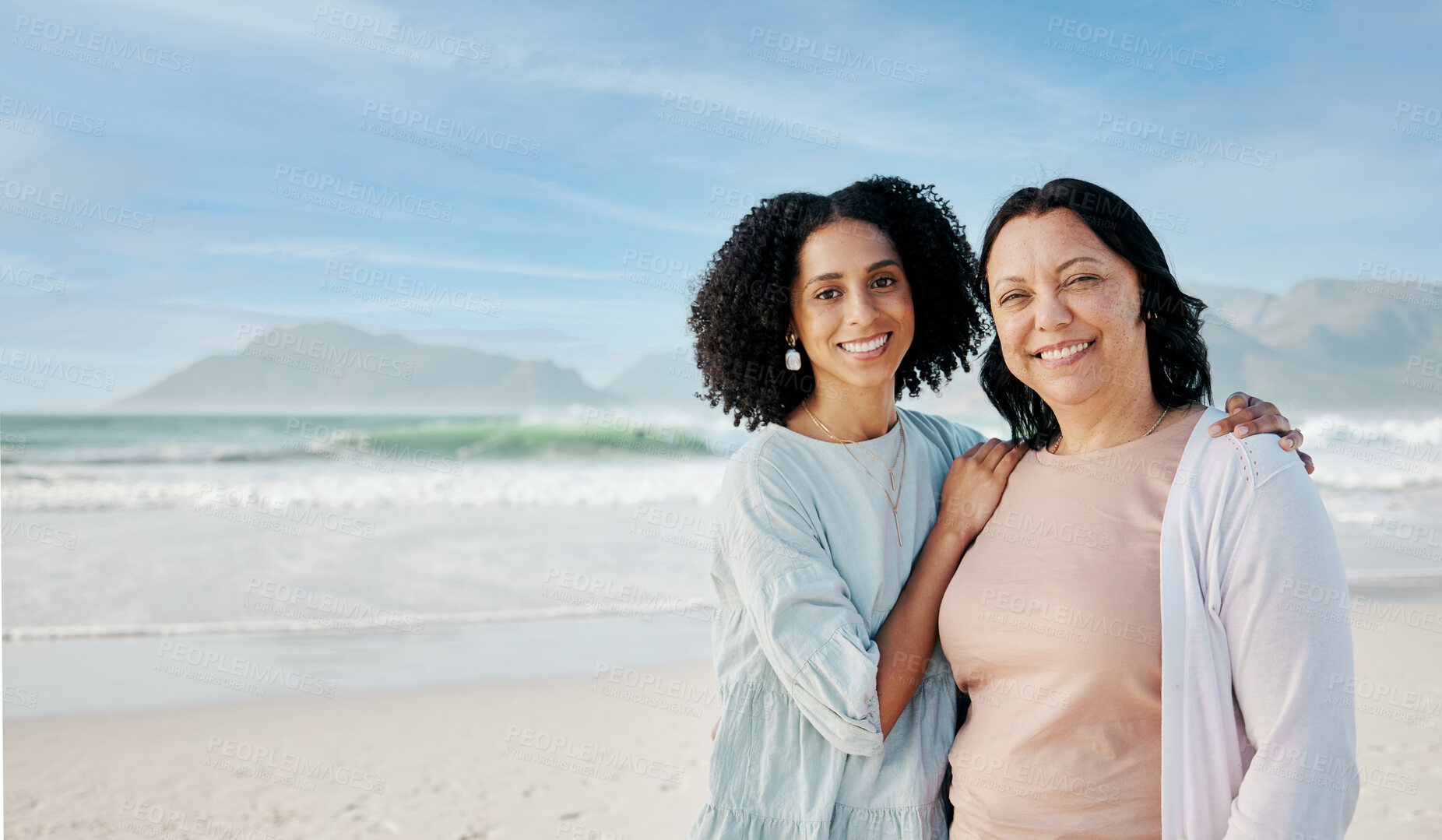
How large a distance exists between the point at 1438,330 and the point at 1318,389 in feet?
20.3

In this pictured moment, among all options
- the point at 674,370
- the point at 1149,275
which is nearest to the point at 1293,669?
the point at 1149,275

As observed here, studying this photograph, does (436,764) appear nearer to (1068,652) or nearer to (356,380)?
(1068,652)

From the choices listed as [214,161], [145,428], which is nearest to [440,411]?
[145,428]

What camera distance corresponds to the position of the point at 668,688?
19.3ft

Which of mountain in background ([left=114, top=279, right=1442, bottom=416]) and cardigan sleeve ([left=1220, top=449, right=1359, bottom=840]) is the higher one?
mountain in background ([left=114, top=279, right=1442, bottom=416])

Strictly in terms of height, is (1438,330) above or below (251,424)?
above

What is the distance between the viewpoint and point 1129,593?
180 centimetres

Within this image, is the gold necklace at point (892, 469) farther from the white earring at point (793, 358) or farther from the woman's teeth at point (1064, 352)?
the woman's teeth at point (1064, 352)

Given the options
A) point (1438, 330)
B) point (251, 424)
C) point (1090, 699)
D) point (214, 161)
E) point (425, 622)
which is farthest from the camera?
point (1438, 330)

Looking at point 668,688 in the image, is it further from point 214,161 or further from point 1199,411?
point 214,161

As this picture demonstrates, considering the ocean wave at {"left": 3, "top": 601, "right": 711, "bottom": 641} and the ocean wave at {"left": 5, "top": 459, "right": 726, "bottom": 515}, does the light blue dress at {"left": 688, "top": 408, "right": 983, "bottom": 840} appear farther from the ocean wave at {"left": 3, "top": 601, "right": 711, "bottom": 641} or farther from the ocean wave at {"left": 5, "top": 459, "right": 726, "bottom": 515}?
the ocean wave at {"left": 5, "top": 459, "right": 726, "bottom": 515}

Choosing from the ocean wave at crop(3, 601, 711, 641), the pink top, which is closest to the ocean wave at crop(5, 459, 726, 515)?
the ocean wave at crop(3, 601, 711, 641)

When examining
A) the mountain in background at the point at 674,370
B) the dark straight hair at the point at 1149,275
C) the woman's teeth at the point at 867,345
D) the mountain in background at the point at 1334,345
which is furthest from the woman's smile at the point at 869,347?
the mountain in background at the point at 1334,345

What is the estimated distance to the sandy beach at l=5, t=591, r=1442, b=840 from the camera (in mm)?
4430
